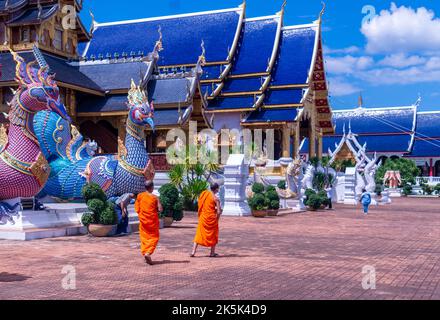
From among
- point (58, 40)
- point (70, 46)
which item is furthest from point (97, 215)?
point (70, 46)

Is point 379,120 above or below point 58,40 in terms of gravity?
below

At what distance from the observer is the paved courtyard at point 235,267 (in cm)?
639

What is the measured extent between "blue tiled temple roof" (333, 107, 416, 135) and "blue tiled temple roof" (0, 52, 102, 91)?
34.8 meters

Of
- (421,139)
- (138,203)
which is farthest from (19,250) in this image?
(421,139)

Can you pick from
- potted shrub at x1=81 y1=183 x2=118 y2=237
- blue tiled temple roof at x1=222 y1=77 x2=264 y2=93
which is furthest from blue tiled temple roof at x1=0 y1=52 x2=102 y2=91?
potted shrub at x1=81 y1=183 x2=118 y2=237

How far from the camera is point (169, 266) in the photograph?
8.16 meters

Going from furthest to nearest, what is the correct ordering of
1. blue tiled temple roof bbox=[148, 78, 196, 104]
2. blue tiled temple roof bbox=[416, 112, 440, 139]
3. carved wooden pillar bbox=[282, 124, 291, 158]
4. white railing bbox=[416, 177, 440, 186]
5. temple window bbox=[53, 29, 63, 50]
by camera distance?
blue tiled temple roof bbox=[416, 112, 440, 139]
white railing bbox=[416, 177, 440, 186]
carved wooden pillar bbox=[282, 124, 291, 158]
temple window bbox=[53, 29, 63, 50]
blue tiled temple roof bbox=[148, 78, 196, 104]

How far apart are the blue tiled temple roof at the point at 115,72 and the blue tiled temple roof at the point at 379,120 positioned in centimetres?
3316

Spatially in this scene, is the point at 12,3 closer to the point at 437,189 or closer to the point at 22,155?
the point at 22,155

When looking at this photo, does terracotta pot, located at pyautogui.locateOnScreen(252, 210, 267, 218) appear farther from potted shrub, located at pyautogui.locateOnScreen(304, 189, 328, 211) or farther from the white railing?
the white railing

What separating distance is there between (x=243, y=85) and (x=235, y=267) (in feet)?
83.7

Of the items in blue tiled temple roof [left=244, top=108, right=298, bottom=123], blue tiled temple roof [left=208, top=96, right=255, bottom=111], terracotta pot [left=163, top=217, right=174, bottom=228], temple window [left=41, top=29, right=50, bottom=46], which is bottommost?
terracotta pot [left=163, top=217, right=174, bottom=228]

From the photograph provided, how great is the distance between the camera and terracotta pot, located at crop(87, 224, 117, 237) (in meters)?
11.5

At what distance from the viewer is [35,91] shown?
1160 centimetres
